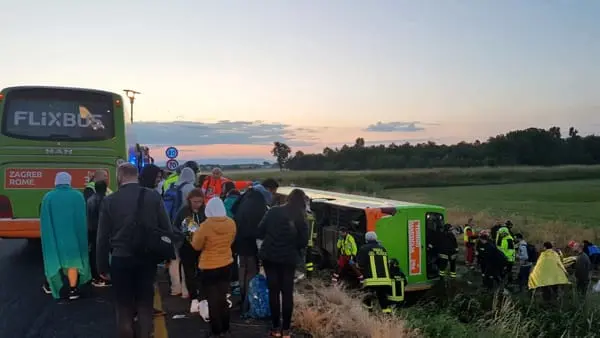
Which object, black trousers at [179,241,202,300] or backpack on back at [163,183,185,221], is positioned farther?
backpack on back at [163,183,185,221]

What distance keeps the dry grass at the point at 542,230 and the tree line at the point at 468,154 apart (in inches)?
2905

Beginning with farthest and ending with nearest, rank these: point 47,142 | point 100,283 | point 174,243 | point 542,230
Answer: point 542,230, point 47,142, point 100,283, point 174,243

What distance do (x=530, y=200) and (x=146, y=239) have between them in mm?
54705

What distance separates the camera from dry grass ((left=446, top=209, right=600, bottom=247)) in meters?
A: 26.3

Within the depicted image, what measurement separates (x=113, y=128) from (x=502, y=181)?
72.9m

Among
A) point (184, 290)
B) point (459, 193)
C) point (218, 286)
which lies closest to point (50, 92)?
point (184, 290)

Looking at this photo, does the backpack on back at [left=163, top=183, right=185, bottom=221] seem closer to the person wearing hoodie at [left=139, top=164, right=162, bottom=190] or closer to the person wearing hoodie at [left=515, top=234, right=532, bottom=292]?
the person wearing hoodie at [left=139, top=164, right=162, bottom=190]

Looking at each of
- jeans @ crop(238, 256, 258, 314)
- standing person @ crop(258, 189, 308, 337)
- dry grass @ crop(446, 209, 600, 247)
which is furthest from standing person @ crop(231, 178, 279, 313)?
A: dry grass @ crop(446, 209, 600, 247)

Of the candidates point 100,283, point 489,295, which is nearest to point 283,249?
point 100,283

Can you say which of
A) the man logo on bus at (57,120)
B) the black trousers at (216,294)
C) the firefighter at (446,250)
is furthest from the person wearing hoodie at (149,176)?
the firefighter at (446,250)

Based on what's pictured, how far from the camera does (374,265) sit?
970 cm

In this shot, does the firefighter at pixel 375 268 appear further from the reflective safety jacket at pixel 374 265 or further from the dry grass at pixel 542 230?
the dry grass at pixel 542 230

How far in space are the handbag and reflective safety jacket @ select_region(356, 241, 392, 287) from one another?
5146 mm

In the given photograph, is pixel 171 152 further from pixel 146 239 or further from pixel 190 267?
pixel 146 239
